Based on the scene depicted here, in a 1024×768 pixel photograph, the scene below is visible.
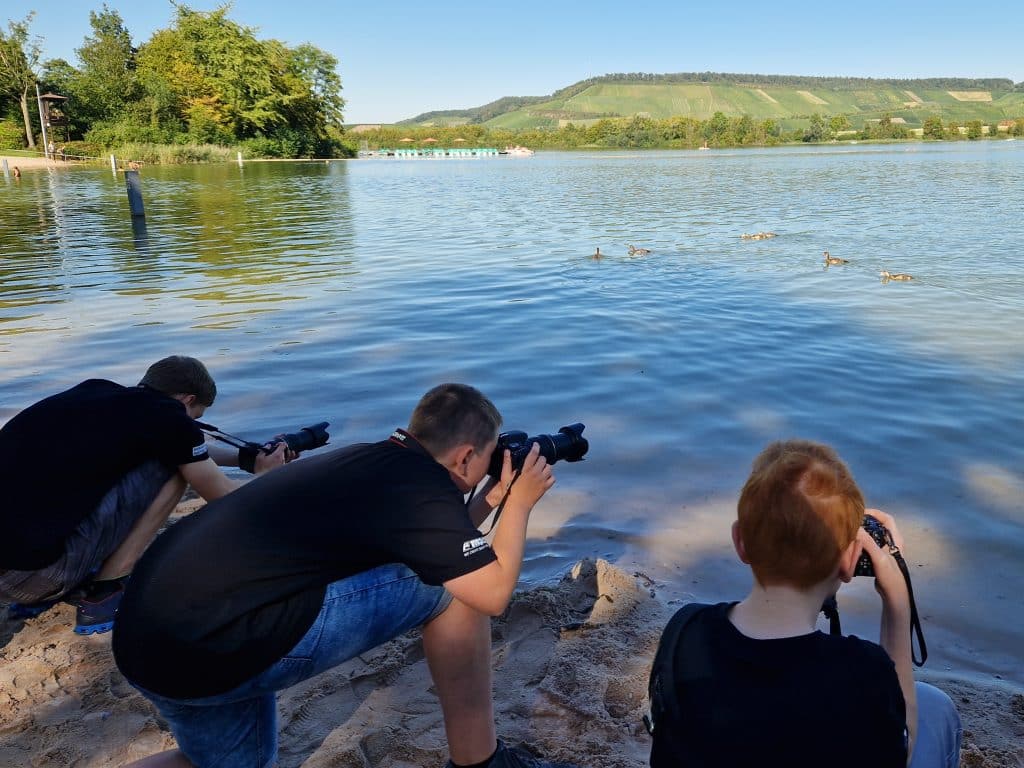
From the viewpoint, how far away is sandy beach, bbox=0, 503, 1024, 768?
2.57 meters

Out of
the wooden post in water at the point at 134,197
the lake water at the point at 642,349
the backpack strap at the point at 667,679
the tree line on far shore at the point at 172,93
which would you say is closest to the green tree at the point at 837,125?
the tree line on far shore at the point at 172,93

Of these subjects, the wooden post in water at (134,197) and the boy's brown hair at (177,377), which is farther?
the wooden post in water at (134,197)

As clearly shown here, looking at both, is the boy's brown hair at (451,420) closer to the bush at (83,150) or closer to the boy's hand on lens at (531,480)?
the boy's hand on lens at (531,480)

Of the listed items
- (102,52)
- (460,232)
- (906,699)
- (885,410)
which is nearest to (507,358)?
(885,410)

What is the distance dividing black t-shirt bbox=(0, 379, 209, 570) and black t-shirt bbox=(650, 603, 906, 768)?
2310 millimetres

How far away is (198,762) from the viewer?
7.25 ft

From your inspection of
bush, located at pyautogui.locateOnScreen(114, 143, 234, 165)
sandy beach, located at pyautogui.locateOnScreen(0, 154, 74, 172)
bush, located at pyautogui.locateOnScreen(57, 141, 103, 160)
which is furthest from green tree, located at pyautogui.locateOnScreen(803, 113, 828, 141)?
sandy beach, located at pyautogui.locateOnScreen(0, 154, 74, 172)

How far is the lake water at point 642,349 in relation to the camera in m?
4.42

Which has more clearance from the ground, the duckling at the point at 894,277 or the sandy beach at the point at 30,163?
the sandy beach at the point at 30,163

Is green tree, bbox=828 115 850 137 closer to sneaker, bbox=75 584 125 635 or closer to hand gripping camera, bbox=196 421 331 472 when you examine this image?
hand gripping camera, bbox=196 421 331 472

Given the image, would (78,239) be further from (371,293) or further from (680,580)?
(680,580)

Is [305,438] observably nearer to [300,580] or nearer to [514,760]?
[300,580]

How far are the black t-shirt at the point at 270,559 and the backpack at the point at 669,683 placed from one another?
21.3 inches

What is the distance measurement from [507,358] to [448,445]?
5.88 m
